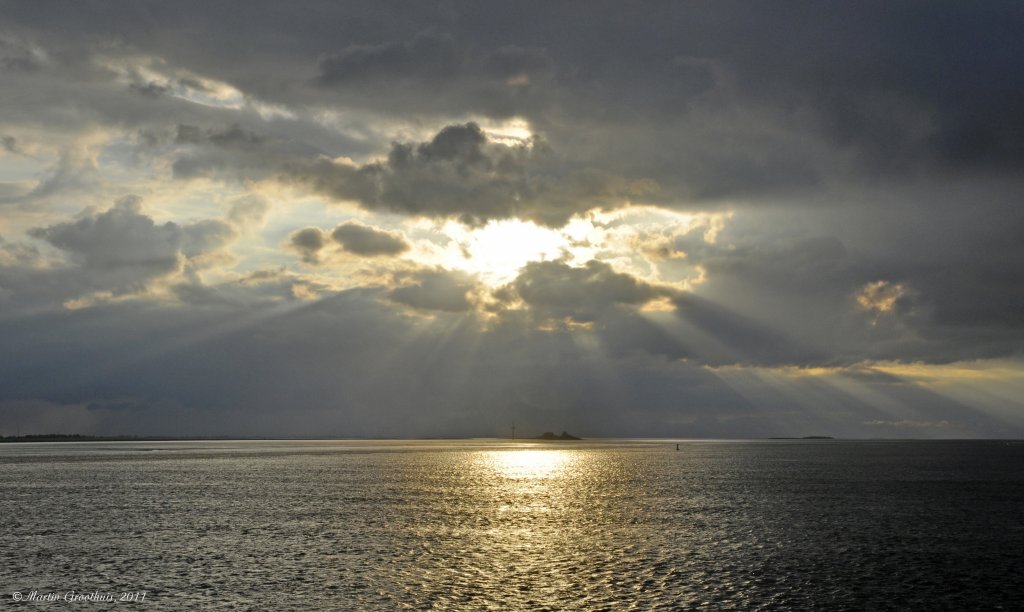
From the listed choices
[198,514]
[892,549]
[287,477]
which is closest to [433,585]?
[892,549]

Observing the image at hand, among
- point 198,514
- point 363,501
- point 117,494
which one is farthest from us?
point 117,494

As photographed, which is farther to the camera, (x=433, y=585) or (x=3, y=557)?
(x=3, y=557)

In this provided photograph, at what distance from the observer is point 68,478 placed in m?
158

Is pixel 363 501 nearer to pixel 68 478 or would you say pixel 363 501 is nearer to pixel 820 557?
pixel 820 557

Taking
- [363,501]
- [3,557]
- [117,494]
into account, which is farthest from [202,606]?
[117,494]

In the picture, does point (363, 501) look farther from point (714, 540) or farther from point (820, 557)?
point (820, 557)

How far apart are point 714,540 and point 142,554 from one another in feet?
157

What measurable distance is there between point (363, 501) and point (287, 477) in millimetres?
61226

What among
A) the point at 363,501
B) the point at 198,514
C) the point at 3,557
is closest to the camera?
the point at 3,557

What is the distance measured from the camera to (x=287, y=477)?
159500mm

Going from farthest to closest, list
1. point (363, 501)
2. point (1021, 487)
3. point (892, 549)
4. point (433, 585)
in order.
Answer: point (1021, 487)
point (363, 501)
point (892, 549)
point (433, 585)

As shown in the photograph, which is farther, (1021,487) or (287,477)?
(287,477)

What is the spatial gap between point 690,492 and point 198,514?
73.7 metres

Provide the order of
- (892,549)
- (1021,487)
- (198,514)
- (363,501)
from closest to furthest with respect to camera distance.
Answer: (892,549), (198,514), (363,501), (1021,487)
